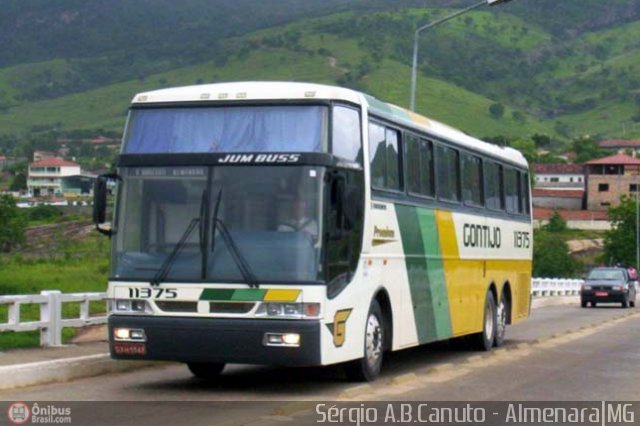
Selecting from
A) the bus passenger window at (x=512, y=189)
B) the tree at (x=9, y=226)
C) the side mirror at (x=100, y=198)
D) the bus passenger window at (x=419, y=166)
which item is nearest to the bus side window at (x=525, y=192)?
the bus passenger window at (x=512, y=189)

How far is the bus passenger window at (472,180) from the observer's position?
819 inches

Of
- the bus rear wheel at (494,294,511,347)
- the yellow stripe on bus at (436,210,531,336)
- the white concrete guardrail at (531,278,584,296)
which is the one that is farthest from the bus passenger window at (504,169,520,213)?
the white concrete guardrail at (531,278,584,296)

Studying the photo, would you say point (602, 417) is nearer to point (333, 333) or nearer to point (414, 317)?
point (333, 333)

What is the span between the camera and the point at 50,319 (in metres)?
19.6

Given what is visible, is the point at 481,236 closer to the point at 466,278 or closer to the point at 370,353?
the point at 466,278

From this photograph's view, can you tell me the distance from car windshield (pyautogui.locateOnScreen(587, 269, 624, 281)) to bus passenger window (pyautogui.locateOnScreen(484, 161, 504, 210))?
2774 centimetres

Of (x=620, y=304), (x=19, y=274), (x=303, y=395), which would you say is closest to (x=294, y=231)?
(x=303, y=395)

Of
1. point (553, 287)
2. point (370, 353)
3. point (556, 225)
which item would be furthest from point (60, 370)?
point (556, 225)

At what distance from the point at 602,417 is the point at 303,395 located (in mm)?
3289

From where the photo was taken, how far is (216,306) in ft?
47.9

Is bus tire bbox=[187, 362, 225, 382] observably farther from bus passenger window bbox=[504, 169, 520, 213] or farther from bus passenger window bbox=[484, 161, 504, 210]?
bus passenger window bbox=[504, 169, 520, 213]

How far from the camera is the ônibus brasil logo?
41.0 feet

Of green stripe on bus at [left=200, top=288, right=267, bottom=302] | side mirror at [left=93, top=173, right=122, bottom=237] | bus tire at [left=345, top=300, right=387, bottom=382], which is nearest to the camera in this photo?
green stripe on bus at [left=200, top=288, right=267, bottom=302]

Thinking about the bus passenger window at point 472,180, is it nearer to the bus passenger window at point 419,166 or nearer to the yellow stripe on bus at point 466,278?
the yellow stripe on bus at point 466,278
